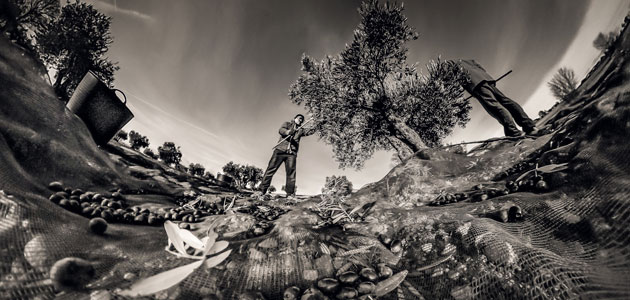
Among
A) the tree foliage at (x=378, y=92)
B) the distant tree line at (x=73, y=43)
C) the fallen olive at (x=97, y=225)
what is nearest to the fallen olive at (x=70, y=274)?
the fallen olive at (x=97, y=225)

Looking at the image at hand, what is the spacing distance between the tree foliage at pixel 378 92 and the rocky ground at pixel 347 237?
29.0 feet

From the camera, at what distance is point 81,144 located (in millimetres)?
3322

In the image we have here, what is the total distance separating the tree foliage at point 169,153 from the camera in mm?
14359

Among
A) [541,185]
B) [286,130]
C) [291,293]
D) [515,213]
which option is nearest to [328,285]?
[291,293]

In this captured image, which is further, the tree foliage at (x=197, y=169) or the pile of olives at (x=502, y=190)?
the tree foliage at (x=197, y=169)

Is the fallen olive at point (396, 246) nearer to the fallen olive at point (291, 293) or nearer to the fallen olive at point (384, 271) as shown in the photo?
the fallen olive at point (384, 271)

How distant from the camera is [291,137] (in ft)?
30.0

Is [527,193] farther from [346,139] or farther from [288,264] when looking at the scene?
[346,139]

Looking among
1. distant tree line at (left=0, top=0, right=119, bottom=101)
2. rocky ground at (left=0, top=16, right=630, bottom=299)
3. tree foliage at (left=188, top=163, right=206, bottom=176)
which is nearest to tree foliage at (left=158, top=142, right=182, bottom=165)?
tree foliage at (left=188, top=163, right=206, bottom=176)

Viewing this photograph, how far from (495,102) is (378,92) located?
653 centimetres

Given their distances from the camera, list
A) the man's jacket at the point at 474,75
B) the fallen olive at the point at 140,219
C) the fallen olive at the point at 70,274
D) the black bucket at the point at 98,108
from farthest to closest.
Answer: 1. the man's jacket at the point at 474,75
2. the black bucket at the point at 98,108
3. the fallen olive at the point at 140,219
4. the fallen olive at the point at 70,274

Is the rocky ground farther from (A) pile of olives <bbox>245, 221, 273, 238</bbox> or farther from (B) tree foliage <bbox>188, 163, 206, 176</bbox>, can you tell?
(B) tree foliage <bbox>188, 163, 206, 176</bbox>

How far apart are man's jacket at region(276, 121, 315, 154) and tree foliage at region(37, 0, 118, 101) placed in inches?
470

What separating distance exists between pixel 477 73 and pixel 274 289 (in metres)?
8.06
